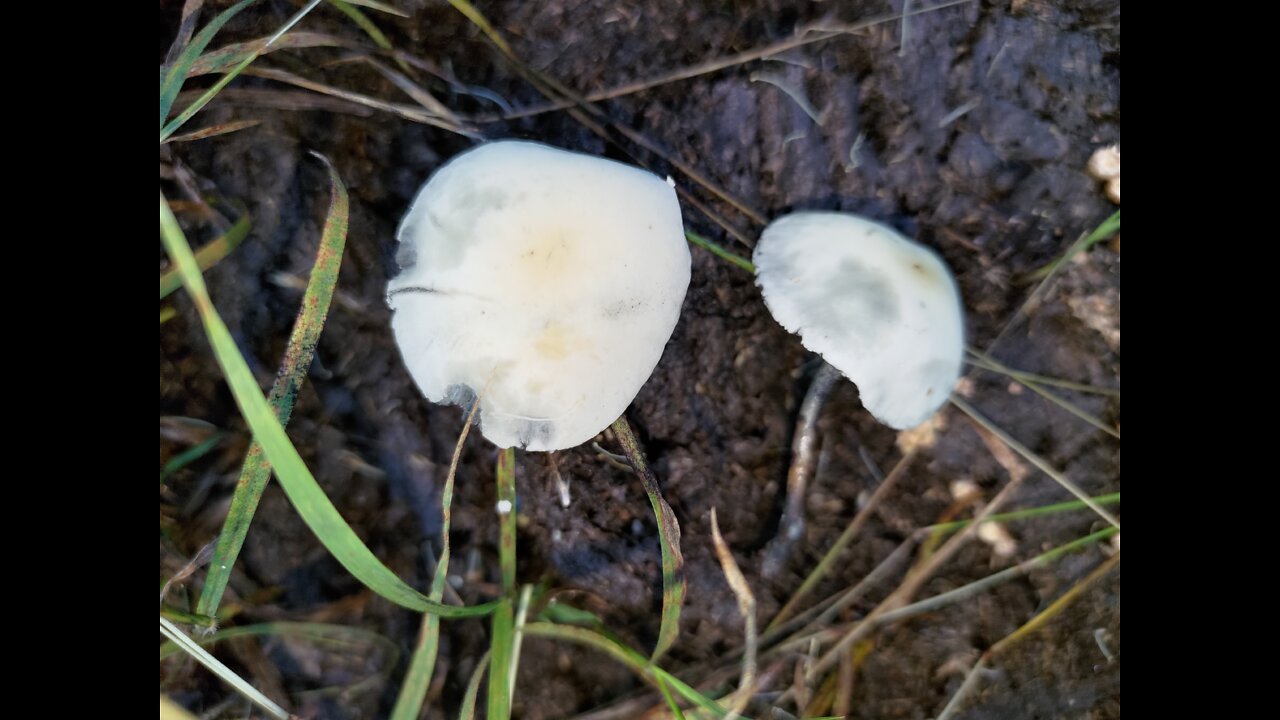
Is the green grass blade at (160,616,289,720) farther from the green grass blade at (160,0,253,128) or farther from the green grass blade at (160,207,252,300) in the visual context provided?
the green grass blade at (160,0,253,128)

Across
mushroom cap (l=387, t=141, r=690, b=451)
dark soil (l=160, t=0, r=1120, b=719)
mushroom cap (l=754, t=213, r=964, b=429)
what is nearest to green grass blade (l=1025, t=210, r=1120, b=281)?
dark soil (l=160, t=0, r=1120, b=719)

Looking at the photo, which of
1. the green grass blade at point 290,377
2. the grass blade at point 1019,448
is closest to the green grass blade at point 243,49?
the green grass blade at point 290,377

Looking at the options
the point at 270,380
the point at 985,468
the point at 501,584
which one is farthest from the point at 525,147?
the point at 985,468

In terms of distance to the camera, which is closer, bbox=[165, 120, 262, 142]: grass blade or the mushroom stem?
bbox=[165, 120, 262, 142]: grass blade

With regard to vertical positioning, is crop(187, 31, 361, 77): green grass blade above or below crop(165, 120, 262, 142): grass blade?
above

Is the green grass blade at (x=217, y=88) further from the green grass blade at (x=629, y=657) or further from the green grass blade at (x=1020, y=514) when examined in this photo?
the green grass blade at (x=1020, y=514)
